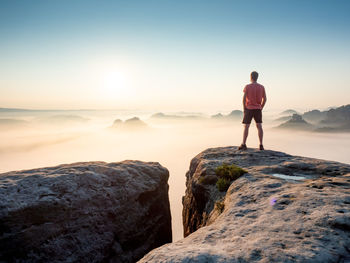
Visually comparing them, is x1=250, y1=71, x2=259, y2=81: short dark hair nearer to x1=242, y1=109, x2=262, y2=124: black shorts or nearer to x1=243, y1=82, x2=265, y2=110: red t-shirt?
x1=243, y1=82, x2=265, y2=110: red t-shirt

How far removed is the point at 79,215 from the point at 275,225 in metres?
7.11

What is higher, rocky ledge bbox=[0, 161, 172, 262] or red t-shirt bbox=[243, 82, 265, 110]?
red t-shirt bbox=[243, 82, 265, 110]

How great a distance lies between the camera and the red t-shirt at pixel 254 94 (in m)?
11.9

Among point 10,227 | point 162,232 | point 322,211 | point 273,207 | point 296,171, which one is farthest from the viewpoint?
point 162,232

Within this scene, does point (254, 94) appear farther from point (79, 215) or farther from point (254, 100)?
point (79, 215)

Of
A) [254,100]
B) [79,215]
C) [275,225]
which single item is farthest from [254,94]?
[79,215]

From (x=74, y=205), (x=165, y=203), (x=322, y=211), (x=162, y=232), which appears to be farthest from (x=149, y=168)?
(x=322, y=211)

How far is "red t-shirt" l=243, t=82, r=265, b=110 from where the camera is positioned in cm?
1192

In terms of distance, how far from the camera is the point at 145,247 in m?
10.0

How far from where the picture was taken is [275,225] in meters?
4.75

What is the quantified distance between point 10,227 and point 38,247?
1.14 metres

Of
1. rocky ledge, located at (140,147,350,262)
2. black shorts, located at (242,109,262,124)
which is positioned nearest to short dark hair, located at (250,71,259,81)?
black shorts, located at (242,109,262,124)

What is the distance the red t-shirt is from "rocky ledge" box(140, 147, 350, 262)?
4663 mm

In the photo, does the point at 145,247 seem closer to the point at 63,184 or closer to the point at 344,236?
the point at 63,184
